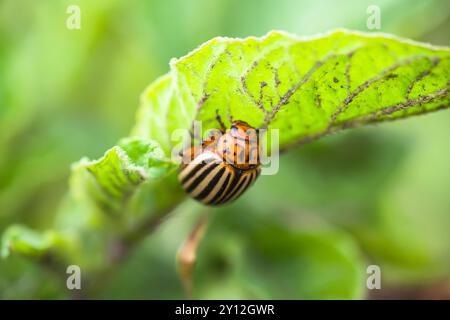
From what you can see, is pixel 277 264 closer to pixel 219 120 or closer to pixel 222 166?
pixel 222 166

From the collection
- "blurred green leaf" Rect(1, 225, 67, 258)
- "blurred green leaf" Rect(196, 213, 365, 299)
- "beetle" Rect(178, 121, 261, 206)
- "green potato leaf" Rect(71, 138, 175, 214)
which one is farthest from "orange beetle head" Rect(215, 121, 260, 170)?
"blurred green leaf" Rect(1, 225, 67, 258)

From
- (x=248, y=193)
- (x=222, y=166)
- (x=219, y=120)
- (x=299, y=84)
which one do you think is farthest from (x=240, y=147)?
(x=248, y=193)

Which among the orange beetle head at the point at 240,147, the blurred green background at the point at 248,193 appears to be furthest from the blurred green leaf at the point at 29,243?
the orange beetle head at the point at 240,147

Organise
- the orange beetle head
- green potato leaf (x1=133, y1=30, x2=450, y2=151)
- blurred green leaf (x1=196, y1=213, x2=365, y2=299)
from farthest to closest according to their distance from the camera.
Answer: blurred green leaf (x1=196, y1=213, x2=365, y2=299) → the orange beetle head → green potato leaf (x1=133, y1=30, x2=450, y2=151)

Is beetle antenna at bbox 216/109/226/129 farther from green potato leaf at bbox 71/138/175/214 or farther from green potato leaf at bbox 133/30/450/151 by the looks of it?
green potato leaf at bbox 71/138/175/214

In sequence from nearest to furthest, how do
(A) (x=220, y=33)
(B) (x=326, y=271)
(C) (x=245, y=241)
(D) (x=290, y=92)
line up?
(D) (x=290, y=92) < (B) (x=326, y=271) < (C) (x=245, y=241) < (A) (x=220, y=33)

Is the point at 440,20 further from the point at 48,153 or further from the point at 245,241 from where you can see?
the point at 48,153

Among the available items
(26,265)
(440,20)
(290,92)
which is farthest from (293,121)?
(440,20)

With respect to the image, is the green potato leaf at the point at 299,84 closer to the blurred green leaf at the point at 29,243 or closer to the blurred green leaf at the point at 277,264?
the blurred green leaf at the point at 29,243
